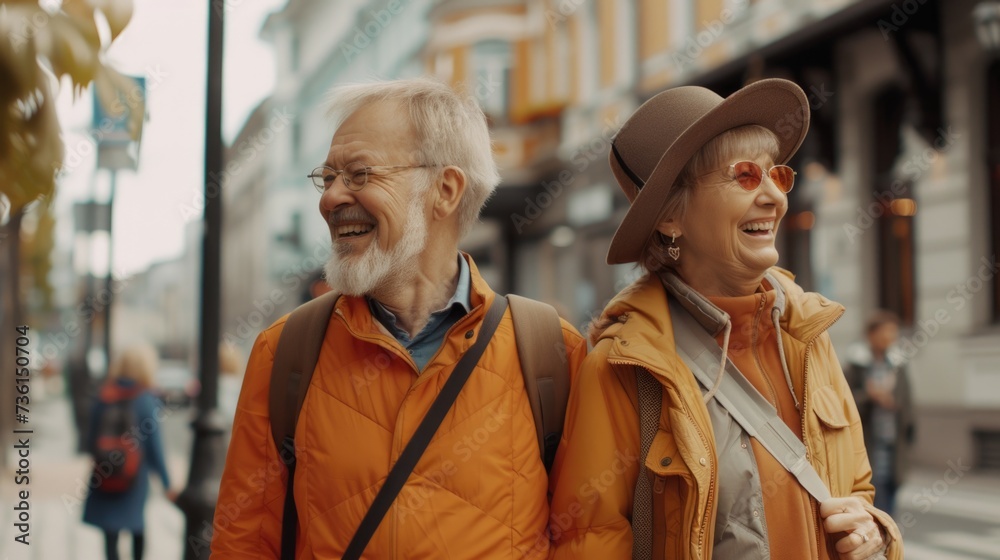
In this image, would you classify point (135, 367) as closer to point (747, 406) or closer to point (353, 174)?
point (353, 174)

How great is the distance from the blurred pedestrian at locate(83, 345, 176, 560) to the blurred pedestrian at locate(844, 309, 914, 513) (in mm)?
5048

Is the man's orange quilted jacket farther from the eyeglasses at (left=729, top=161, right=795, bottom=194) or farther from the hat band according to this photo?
the eyeglasses at (left=729, top=161, right=795, bottom=194)

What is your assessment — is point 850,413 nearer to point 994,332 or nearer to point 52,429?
point 994,332

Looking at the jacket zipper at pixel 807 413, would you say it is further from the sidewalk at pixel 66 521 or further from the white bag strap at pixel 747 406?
the sidewalk at pixel 66 521

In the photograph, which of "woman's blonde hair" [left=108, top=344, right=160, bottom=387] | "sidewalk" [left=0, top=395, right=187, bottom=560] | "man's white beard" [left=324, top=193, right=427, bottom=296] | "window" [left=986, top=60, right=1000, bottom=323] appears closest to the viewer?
"man's white beard" [left=324, top=193, right=427, bottom=296]

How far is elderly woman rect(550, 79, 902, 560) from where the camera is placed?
7.52 ft

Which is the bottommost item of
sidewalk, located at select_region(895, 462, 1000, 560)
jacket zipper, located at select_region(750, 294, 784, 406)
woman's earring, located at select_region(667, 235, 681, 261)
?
sidewalk, located at select_region(895, 462, 1000, 560)

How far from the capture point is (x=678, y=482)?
2.30 meters

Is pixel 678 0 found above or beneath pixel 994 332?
above

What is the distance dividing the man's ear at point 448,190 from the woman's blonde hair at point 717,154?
19.6 inches

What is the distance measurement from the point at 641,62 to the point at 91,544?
13308 millimetres

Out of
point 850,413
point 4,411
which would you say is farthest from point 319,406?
point 4,411

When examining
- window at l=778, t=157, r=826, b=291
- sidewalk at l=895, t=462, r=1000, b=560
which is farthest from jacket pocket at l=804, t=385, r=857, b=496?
window at l=778, t=157, r=826, b=291

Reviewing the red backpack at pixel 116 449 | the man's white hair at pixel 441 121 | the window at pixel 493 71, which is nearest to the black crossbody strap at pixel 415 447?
the man's white hair at pixel 441 121
